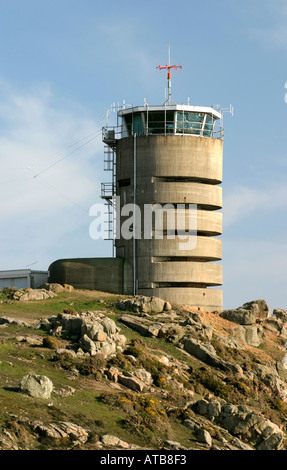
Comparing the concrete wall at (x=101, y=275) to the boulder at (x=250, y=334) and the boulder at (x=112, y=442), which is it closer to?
the boulder at (x=250, y=334)

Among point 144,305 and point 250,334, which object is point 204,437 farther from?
point 250,334

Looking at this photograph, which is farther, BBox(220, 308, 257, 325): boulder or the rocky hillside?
BBox(220, 308, 257, 325): boulder

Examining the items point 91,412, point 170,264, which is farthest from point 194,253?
point 91,412

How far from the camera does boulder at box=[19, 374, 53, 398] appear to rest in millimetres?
38906

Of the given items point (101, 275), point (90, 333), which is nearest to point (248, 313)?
point (101, 275)

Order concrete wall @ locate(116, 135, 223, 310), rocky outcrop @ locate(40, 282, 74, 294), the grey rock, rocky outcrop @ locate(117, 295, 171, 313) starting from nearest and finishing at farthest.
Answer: the grey rock
rocky outcrop @ locate(117, 295, 171, 313)
rocky outcrop @ locate(40, 282, 74, 294)
concrete wall @ locate(116, 135, 223, 310)

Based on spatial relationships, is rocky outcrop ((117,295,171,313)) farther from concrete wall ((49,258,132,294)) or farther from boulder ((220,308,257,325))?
boulder ((220,308,257,325))

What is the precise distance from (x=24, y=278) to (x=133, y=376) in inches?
1213

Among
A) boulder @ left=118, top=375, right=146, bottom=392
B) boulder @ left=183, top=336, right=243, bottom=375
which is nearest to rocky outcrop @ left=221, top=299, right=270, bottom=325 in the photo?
boulder @ left=183, top=336, right=243, bottom=375

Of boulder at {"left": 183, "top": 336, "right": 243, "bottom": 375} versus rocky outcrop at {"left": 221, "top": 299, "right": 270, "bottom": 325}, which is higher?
rocky outcrop at {"left": 221, "top": 299, "right": 270, "bottom": 325}

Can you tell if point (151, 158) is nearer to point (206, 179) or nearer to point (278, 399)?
point (206, 179)

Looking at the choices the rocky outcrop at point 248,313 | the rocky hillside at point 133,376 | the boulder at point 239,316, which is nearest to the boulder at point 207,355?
the rocky hillside at point 133,376
